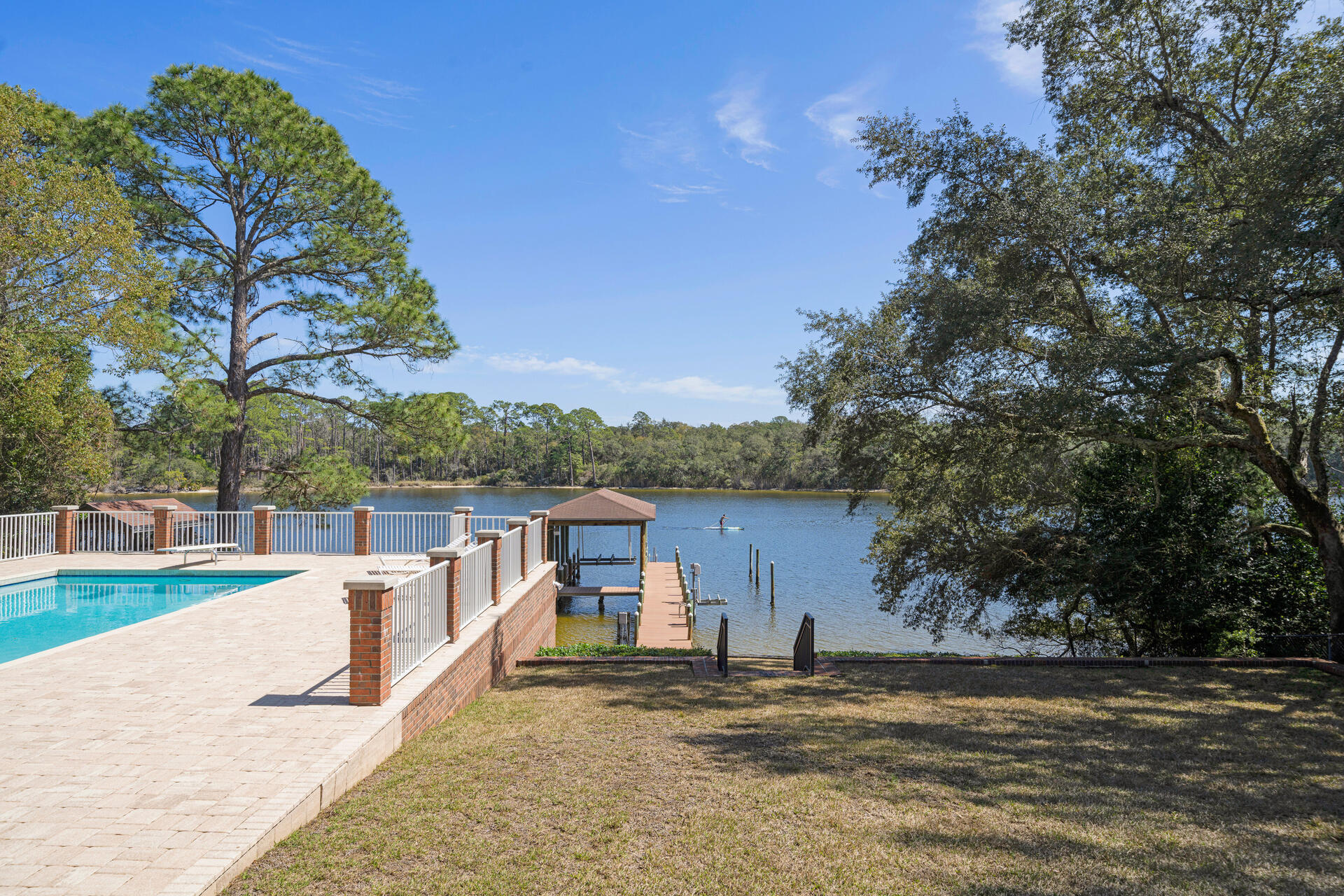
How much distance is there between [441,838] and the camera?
12.8ft

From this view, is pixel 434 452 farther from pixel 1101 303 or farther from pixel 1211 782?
pixel 1211 782

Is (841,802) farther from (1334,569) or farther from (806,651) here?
(1334,569)

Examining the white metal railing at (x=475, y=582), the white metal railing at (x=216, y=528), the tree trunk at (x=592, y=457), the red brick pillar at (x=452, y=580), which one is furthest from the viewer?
the tree trunk at (x=592, y=457)

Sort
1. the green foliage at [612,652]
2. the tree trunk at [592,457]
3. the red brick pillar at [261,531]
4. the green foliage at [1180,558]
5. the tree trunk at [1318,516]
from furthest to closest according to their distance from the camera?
the tree trunk at [592,457], the red brick pillar at [261,531], the green foliage at [1180,558], the green foliage at [612,652], the tree trunk at [1318,516]

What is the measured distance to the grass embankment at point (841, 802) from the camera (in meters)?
3.60

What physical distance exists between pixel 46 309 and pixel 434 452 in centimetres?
877

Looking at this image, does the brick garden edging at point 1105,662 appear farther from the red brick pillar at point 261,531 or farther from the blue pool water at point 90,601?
the red brick pillar at point 261,531

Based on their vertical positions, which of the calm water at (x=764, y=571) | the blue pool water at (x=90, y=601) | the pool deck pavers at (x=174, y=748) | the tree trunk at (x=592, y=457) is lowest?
the calm water at (x=764, y=571)

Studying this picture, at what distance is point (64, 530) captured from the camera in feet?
48.3

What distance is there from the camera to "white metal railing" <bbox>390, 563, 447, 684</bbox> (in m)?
6.24

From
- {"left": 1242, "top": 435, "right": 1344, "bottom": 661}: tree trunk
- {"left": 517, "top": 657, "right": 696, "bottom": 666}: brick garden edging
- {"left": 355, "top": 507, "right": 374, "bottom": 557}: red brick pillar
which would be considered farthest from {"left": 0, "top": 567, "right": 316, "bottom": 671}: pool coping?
{"left": 1242, "top": 435, "right": 1344, "bottom": 661}: tree trunk

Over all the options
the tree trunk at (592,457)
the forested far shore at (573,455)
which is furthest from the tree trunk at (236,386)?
the tree trunk at (592,457)

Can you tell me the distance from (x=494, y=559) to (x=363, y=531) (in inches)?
255

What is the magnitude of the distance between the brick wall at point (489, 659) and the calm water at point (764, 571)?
6363 mm
